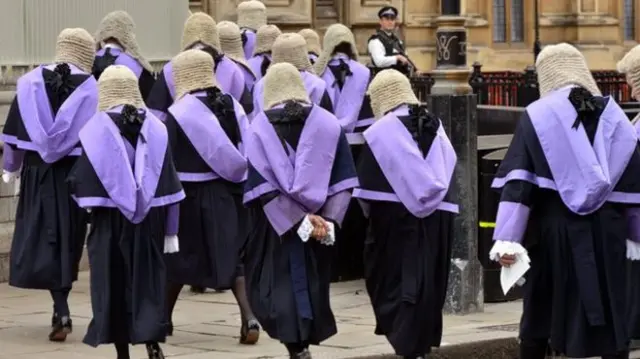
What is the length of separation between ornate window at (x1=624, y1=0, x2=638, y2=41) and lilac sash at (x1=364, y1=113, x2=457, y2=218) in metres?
31.7

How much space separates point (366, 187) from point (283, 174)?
69 centimetres

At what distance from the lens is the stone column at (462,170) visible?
15031mm

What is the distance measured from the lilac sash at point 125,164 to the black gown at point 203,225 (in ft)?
4.35

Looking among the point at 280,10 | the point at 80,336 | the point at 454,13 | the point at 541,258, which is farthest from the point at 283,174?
the point at 280,10

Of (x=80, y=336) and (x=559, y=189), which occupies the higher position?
(x=559, y=189)

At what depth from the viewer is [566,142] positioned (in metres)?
11.3

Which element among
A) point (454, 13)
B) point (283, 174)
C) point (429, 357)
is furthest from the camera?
point (454, 13)

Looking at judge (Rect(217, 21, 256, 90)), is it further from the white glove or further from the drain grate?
the white glove

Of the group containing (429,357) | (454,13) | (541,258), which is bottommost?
(429,357)

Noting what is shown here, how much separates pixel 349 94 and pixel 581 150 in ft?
21.4

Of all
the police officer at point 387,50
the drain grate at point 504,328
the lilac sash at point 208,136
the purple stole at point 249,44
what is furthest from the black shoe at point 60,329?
the police officer at point 387,50

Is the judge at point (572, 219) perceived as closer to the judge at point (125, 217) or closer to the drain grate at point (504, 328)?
the judge at point (125, 217)

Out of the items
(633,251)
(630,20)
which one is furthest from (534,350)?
(630,20)

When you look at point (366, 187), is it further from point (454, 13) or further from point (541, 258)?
point (454, 13)
